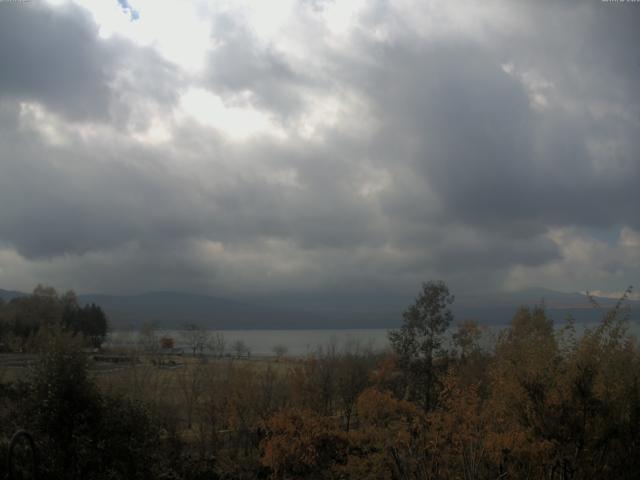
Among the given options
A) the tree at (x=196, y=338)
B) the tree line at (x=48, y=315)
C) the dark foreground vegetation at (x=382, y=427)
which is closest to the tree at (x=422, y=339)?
the dark foreground vegetation at (x=382, y=427)

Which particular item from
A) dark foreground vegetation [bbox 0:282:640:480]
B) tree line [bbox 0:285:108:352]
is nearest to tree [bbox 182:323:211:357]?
tree line [bbox 0:285:108:352]

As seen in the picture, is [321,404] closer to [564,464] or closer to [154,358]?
[154,358]

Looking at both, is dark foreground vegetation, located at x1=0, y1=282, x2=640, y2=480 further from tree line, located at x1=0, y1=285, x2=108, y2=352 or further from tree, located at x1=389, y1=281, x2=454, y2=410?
tree line, located at x1=0, y1=285, x2=108, y2=352

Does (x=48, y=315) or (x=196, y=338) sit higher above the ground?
(x=48, y=315)

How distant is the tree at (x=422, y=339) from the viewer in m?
33.0

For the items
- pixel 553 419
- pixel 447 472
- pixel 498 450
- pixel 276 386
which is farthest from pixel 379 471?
pixel 276 386

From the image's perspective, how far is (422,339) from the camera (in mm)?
33219

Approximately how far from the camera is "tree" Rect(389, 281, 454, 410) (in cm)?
3300

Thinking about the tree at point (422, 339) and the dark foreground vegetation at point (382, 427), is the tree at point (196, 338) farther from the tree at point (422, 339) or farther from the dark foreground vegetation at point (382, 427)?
the dark foreground vegetation at point (382, 427)

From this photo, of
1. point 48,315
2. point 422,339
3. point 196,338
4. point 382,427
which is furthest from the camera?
point 48,315

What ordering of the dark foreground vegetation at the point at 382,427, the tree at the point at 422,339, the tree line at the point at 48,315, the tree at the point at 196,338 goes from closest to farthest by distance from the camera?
the dark foreground vegetation at the point at 382,427
the tree at the point at 422,339
the tree at the point at 196,338
the tree line at the point at 48,315

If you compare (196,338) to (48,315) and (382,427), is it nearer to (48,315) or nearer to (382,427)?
(48,315)

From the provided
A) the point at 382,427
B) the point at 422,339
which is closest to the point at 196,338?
the point at 422,339

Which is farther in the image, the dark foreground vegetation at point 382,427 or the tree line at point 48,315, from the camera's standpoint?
the tree line at point 48,315
